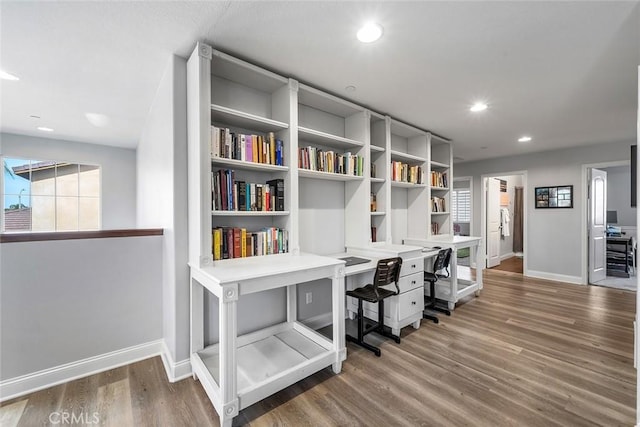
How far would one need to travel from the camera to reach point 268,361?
2074mm

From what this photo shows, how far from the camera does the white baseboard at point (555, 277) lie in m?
4.68

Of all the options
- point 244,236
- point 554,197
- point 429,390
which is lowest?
point 429,390

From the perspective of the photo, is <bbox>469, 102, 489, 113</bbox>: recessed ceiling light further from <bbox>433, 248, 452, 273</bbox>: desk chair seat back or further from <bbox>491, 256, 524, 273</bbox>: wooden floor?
<bbox>491, 256, 524, 273</bbox>: wooden floor

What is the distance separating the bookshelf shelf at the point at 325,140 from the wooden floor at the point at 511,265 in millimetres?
4908

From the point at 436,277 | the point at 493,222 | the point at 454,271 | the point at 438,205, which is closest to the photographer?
the point at 436,277

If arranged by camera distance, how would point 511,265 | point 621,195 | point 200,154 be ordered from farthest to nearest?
point 621,195
point 511,265
point 200,154

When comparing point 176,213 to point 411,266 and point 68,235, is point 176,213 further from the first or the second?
point 411,266

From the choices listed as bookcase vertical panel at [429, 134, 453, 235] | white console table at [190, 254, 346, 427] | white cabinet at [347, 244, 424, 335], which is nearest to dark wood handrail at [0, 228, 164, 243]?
white console table at [190, 254, 346, 427]

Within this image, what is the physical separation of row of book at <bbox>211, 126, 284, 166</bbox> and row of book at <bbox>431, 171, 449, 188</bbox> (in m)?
2.76

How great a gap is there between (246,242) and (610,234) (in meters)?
7.45

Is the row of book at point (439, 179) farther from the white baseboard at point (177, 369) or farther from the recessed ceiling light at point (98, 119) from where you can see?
the recessed ceiling light at point (98, 119)

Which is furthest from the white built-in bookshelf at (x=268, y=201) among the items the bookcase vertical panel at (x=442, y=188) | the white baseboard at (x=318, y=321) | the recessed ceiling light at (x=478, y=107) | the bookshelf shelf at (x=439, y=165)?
the bookcase vertical panel at (x=442, y=188)

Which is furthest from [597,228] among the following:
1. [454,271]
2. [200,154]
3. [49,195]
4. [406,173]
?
[49,195]

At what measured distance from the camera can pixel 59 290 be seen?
197cm
